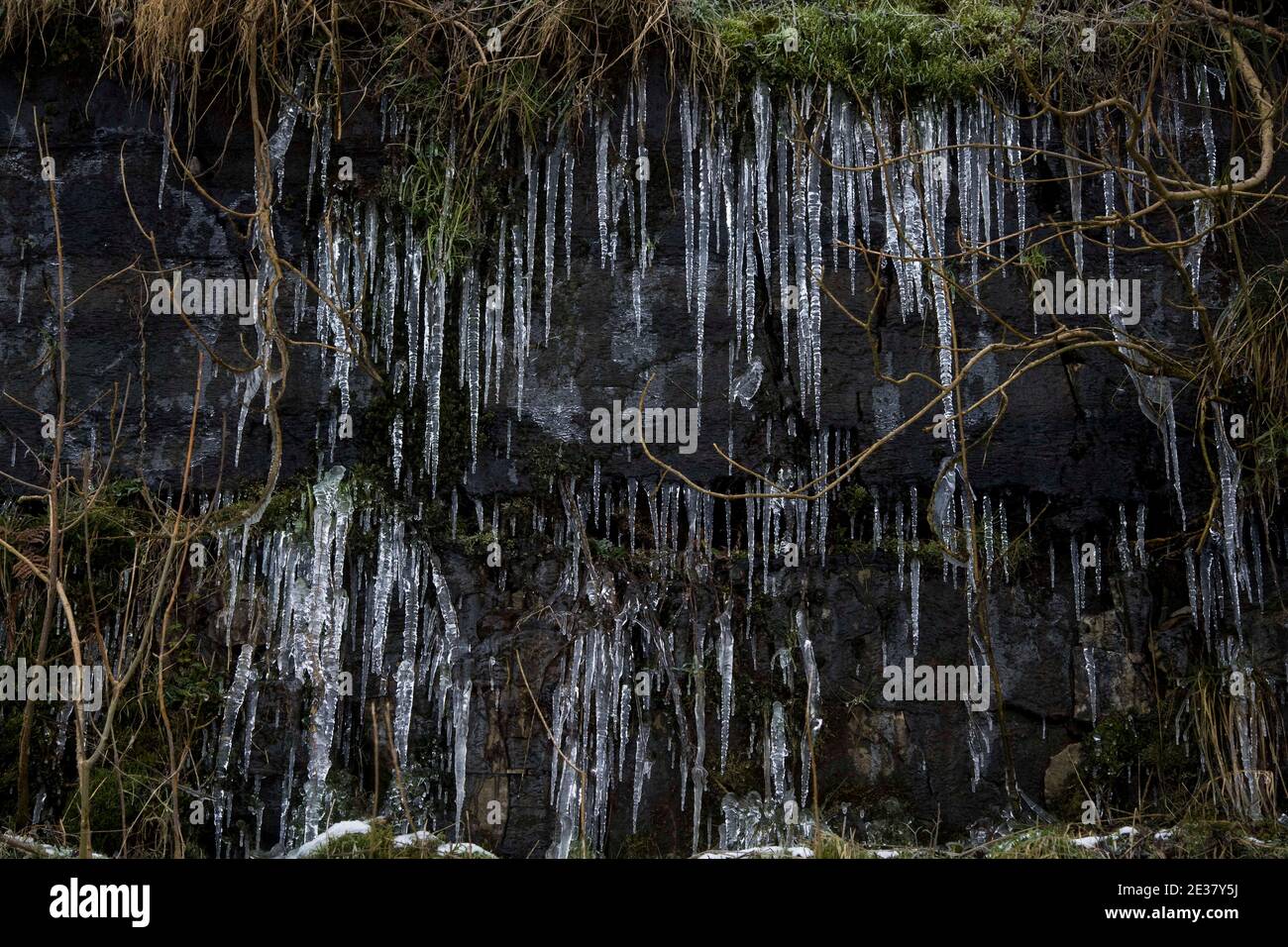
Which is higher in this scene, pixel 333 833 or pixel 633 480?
pixel 633 480

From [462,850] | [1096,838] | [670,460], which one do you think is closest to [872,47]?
[670,460]

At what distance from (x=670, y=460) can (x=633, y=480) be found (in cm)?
17

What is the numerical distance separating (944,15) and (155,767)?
4394 millimetres

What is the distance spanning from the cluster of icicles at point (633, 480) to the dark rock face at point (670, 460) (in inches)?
1.5

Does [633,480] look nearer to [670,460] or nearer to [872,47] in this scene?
[670,460]

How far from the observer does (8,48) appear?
A: 16.1ft

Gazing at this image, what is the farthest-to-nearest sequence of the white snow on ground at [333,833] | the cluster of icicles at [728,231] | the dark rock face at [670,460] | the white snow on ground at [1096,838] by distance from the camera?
the cluster of icicles at [728,231], the dark rock face at [670,460], the white snow on ground at [333,833], the white snow on ground at [1096,838]

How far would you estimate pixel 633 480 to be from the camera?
15.4 feet

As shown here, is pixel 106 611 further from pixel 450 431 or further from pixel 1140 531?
pixel 1140 531

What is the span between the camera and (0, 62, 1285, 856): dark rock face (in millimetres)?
4527

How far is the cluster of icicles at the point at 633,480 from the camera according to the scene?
4.54m

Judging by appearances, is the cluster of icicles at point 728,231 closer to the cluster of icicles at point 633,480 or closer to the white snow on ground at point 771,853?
the cluster of icicles at point 633,480

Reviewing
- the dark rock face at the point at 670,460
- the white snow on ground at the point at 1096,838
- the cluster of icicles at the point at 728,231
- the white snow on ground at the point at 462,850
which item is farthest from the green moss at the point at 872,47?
the white snow on ground at the point at 462,850

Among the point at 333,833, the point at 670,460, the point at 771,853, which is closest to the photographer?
the point at 771,853
